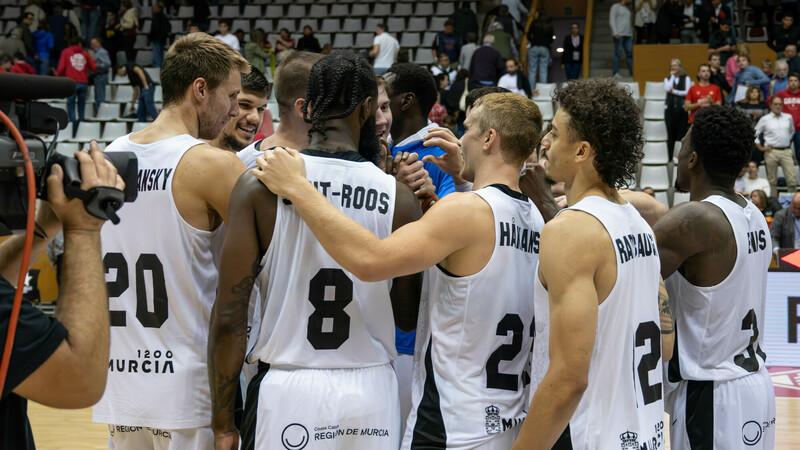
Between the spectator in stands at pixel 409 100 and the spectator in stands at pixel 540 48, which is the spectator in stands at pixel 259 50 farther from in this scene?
the spectator in stands at pixel 409 100

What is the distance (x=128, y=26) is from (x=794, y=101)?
1413 centimetres

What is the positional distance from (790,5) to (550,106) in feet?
21.2

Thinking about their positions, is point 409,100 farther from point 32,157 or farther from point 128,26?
point 128,26

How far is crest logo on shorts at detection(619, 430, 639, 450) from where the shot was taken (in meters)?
2.62

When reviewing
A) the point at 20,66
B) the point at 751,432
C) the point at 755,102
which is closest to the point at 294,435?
the point at 751,432

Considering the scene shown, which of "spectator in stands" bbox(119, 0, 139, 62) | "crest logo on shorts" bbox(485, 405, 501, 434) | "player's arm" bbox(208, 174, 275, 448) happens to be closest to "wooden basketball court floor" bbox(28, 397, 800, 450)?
"player's arm" bbox(208, 174, 275, 448)

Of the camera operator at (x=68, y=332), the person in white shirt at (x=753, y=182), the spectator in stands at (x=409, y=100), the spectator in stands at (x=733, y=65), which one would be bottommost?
the person in white shirt at (x=753, y=182)

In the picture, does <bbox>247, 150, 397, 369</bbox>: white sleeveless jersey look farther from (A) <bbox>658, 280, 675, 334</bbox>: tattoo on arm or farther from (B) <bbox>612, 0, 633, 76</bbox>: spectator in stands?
(B) <bbox>612, 0, 633, 76</bbox>: spectator in stands

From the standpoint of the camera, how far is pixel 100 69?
1803 cm

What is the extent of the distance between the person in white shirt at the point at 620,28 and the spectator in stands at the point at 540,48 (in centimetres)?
147

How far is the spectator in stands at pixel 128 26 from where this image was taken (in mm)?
19234

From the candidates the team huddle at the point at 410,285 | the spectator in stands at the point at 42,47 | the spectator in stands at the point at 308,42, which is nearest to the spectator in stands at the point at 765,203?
the spectator in stands at the point at 308,42

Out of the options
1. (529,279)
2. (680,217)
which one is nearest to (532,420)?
(529,279)

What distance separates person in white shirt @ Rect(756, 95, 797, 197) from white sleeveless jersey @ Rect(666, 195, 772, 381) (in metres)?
11.7
